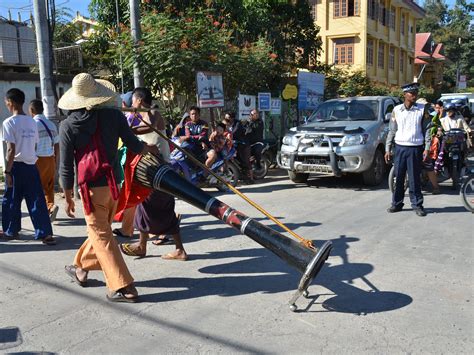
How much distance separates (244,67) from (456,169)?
228 inches

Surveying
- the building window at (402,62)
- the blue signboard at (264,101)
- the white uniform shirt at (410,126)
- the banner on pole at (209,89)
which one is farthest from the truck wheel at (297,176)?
the building window at (402,62)

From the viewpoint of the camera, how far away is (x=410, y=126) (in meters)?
7.16

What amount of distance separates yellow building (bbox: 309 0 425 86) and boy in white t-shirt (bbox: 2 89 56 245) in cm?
2535

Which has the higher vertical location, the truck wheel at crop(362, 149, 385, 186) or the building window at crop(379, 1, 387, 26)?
the building window at crop(379, 1, 387, 26)

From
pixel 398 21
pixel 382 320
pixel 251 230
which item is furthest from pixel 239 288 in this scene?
pixel 398 21

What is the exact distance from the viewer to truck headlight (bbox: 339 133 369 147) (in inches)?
361

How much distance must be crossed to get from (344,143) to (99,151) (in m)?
6.19

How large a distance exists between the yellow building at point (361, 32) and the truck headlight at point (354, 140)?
2061cm

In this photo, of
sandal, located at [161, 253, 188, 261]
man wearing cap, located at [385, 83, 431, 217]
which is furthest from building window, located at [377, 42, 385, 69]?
sandal, located at [161, 253, 188, 261]

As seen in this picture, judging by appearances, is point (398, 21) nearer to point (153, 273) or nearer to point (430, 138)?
point (430, 138)

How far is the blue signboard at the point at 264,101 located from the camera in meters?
13.1

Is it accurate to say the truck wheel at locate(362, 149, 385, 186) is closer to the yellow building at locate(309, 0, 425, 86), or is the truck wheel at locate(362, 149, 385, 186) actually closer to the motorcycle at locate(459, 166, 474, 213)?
the motorcycle at locate(459, 166, 474, 213)

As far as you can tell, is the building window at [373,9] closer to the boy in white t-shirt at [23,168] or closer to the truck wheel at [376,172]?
the truck wheel at [376,172]

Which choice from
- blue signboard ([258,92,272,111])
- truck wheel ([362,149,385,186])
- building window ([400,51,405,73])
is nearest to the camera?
truck wheel ([362,149,385,186])
